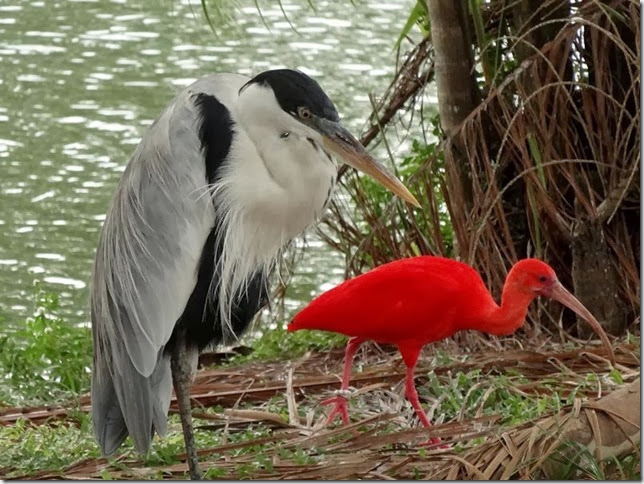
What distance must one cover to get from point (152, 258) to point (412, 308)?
19.7 inches

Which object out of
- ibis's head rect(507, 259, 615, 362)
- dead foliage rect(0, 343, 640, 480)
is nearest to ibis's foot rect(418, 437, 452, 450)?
dead foliage rect(0, 343, 640, 480)

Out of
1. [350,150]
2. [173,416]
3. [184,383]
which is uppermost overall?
[350,150]

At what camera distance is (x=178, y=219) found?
2600mm

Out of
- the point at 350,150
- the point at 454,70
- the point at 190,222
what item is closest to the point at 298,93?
the point at 350,150

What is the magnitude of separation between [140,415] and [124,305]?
218mm

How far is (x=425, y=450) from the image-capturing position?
246 cm

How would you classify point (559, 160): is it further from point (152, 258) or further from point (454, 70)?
point (152, 258)

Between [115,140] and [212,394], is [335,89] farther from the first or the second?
[212,394]

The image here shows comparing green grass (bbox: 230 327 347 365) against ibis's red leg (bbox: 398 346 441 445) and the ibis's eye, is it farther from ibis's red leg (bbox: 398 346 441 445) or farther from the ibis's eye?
the ibis's eye

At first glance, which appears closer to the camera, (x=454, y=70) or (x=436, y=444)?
(x=436, y=444)

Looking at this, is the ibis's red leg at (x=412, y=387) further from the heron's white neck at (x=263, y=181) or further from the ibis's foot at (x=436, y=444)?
the heron's white neck at (x=263, y=181)

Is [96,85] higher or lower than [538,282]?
lower

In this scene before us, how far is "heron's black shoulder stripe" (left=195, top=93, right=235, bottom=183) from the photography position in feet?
8.45

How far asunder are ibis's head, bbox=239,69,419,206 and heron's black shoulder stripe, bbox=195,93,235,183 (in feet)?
0.22
